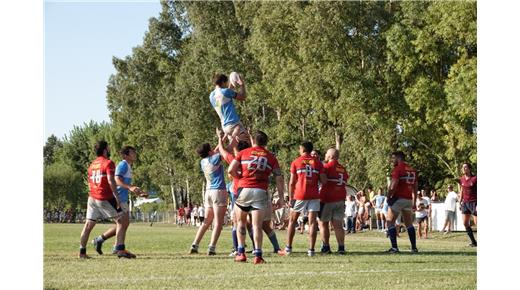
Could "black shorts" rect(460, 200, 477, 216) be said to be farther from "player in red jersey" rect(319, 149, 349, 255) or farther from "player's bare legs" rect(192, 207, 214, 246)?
"player's bare legs" rect(192, 207, 214, 246)

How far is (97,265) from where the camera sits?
15.5m

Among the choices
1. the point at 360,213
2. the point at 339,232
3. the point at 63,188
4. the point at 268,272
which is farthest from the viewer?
the point at 63,188

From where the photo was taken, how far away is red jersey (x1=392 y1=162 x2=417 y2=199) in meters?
20.3

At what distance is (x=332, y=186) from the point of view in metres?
19.6

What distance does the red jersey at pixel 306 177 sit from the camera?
18.9 meters

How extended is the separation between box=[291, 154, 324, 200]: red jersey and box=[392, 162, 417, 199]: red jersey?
2.31 metres

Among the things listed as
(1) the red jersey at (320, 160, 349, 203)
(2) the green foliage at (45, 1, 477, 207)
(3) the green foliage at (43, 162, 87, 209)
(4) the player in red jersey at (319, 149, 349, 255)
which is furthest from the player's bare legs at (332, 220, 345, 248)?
(3) the green foliage at (43, 162, 87, 209)

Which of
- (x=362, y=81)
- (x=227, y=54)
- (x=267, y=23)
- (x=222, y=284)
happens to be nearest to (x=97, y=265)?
(x=222, y=284)

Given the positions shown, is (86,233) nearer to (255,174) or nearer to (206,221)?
(206,221)

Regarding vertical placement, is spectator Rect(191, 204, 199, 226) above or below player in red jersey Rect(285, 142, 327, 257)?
below

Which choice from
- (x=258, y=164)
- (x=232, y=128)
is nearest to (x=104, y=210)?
(x=232, y=128)

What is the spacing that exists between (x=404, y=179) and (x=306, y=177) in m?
2.68

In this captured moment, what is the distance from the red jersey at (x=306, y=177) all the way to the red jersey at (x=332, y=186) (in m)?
0.57

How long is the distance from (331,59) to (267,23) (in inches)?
261
